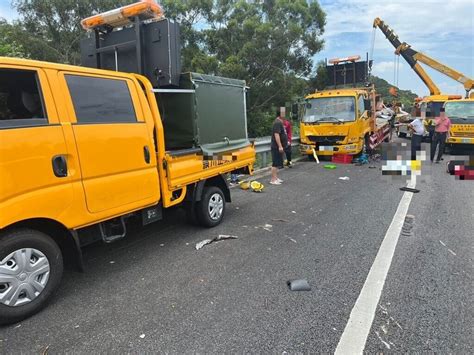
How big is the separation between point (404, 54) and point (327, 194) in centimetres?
1891

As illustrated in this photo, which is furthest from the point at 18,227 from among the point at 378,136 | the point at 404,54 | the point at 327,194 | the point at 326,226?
the point at 404,54

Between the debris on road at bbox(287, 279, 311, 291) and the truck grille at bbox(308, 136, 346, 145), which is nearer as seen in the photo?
the debris on road at bbox(287, 279, 311, 291)

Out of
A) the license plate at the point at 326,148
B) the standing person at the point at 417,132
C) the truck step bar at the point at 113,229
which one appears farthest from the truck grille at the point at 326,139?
the truck step bar at the point at 113,229

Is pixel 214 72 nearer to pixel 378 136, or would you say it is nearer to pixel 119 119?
pixel 378 136

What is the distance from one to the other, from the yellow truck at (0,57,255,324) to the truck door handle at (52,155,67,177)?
1 cm

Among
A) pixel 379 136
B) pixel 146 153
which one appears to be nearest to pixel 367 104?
pixel 379 136

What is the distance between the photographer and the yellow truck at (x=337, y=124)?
38.4ft

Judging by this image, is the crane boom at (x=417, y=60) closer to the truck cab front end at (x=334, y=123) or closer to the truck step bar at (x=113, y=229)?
the truck cab front end at (x=334, y=123)

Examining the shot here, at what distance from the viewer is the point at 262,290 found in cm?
351

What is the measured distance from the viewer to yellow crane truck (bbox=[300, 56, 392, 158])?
11711 millimetres

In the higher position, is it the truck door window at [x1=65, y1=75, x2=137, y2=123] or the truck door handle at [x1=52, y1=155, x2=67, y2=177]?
the truck door window at [x1=65, y1=75, x2=137, y2=123]

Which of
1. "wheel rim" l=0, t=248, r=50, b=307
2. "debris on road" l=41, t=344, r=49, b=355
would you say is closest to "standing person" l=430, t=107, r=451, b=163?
"wheel rim" l=0, t=248, r=50, b=307

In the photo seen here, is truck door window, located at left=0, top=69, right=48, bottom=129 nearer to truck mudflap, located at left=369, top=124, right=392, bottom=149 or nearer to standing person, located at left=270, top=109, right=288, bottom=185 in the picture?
standing person, located at left=270, top=109, right=288, bottom=185

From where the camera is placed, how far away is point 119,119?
12.3ft
